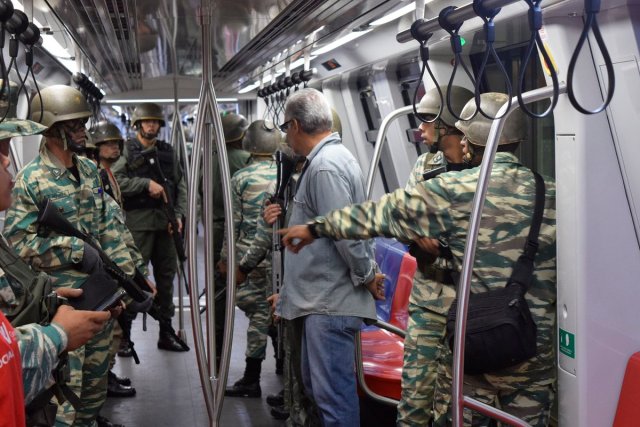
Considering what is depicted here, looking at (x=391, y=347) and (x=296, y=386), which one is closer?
(x=296, y=386)

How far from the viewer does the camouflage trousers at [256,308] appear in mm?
5844

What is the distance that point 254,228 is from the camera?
19.2 feet

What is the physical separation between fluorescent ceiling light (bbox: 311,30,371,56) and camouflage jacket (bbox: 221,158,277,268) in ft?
2.96

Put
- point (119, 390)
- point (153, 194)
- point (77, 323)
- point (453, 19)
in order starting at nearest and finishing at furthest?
1. point (77, 323)
2. point (453, 19)
3. point (119, 390)
4. point (153, 194)

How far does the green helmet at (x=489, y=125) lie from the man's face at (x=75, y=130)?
205 centimetres

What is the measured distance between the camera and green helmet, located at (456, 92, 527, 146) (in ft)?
11.0

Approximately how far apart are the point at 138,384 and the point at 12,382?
4.39 metres

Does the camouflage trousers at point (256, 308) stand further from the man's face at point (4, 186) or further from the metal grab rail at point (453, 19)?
the man's face at point (4, 186)

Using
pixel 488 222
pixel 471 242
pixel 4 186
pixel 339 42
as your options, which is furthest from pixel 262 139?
pixel 4 186

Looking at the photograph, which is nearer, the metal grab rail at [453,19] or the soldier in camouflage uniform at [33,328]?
the soldier in camouflage uniform at [33,328]

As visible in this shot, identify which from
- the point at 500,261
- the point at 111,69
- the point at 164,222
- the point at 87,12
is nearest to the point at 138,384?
the point at 164,222

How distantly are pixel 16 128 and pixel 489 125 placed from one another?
1785mm

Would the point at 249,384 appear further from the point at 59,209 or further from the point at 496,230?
the point at 496,230

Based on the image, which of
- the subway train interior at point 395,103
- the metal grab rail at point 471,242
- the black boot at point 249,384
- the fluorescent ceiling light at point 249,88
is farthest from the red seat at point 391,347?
the fluorescent ceiling light at point 249,88
